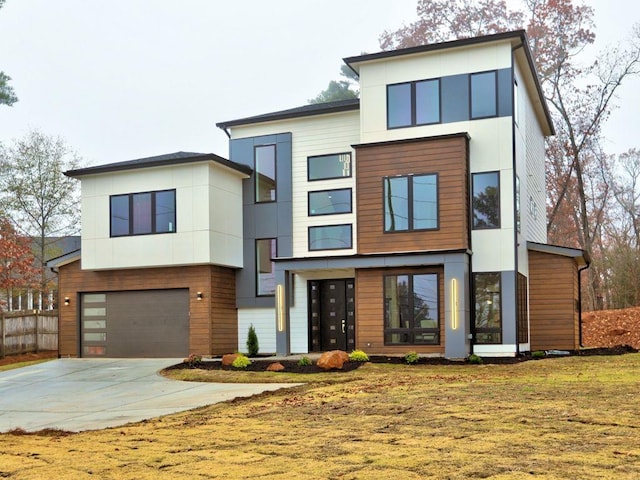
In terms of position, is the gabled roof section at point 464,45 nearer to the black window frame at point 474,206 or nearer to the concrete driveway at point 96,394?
the black window frame at point 474,206

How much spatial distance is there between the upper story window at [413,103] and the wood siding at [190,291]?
21.6ft

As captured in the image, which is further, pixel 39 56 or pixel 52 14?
pixel 39 56

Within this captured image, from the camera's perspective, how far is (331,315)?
21.5m

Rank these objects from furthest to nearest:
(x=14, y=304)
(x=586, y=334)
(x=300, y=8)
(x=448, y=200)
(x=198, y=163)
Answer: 1. (x=300, y=8)
2. (x=14, y=304)
3. (x=586, y=334)
4. (x=198, y=163)
5. (x=448, y=200)

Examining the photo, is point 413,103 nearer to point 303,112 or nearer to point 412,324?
point 303,112

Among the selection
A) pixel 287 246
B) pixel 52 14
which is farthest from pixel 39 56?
pixel 287 246

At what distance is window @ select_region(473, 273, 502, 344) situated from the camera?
18.6 m

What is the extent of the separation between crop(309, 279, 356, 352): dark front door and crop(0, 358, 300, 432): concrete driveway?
4.14m

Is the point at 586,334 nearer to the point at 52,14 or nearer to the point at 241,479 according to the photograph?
the point at 241,479

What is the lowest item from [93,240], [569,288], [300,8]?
[569,288]

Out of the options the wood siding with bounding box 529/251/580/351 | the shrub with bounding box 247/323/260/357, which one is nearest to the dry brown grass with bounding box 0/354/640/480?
the wood siding with bounding box 529/251/580/351

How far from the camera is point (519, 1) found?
3469 cm

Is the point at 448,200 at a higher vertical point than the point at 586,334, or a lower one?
higher

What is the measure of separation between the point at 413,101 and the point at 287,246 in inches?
220
